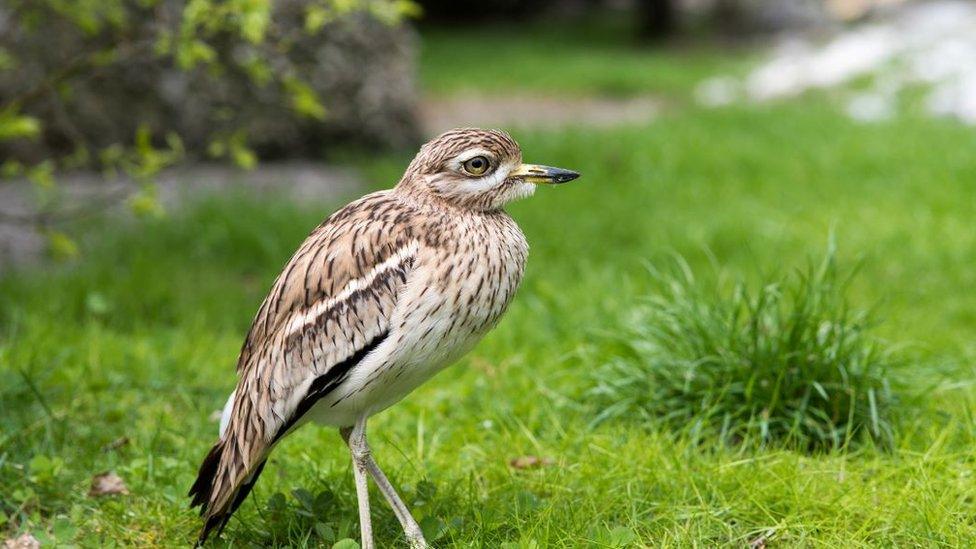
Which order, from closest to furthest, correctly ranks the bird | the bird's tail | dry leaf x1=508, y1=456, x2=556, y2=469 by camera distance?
1. the bird
2. the bird's tail
3. dry leaf x1=508, y1=456, x2=556, y2=469

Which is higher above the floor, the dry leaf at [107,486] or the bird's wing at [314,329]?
the bird's wing at [314,329]

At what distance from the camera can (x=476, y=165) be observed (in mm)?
3221

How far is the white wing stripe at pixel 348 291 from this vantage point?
3086 mm

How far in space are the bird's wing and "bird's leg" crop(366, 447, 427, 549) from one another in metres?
0.28

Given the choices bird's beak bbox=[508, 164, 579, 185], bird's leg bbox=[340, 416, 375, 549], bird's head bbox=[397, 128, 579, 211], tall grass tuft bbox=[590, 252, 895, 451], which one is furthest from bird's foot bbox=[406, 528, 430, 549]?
tall grass tuft bbox=[590, 252, 895, 451]

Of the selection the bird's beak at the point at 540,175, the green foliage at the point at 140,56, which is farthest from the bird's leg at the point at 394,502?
the green foliage at the point at 140,56

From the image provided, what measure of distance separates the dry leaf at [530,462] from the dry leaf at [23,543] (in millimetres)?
1532

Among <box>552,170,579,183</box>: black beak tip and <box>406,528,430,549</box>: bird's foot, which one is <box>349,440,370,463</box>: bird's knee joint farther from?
<box>552,170,579,183</box>: black beak tip

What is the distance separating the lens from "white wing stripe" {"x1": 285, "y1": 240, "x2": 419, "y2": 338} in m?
3.09

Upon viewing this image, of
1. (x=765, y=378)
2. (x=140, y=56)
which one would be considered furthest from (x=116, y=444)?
(x=140, y=56)

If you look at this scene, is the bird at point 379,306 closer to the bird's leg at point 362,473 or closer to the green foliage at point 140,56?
the bird's leg at point 362,473

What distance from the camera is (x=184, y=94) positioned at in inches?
321

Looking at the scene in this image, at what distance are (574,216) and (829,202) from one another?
1715mm

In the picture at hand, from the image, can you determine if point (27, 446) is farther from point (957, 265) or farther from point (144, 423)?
point (957, 265)
